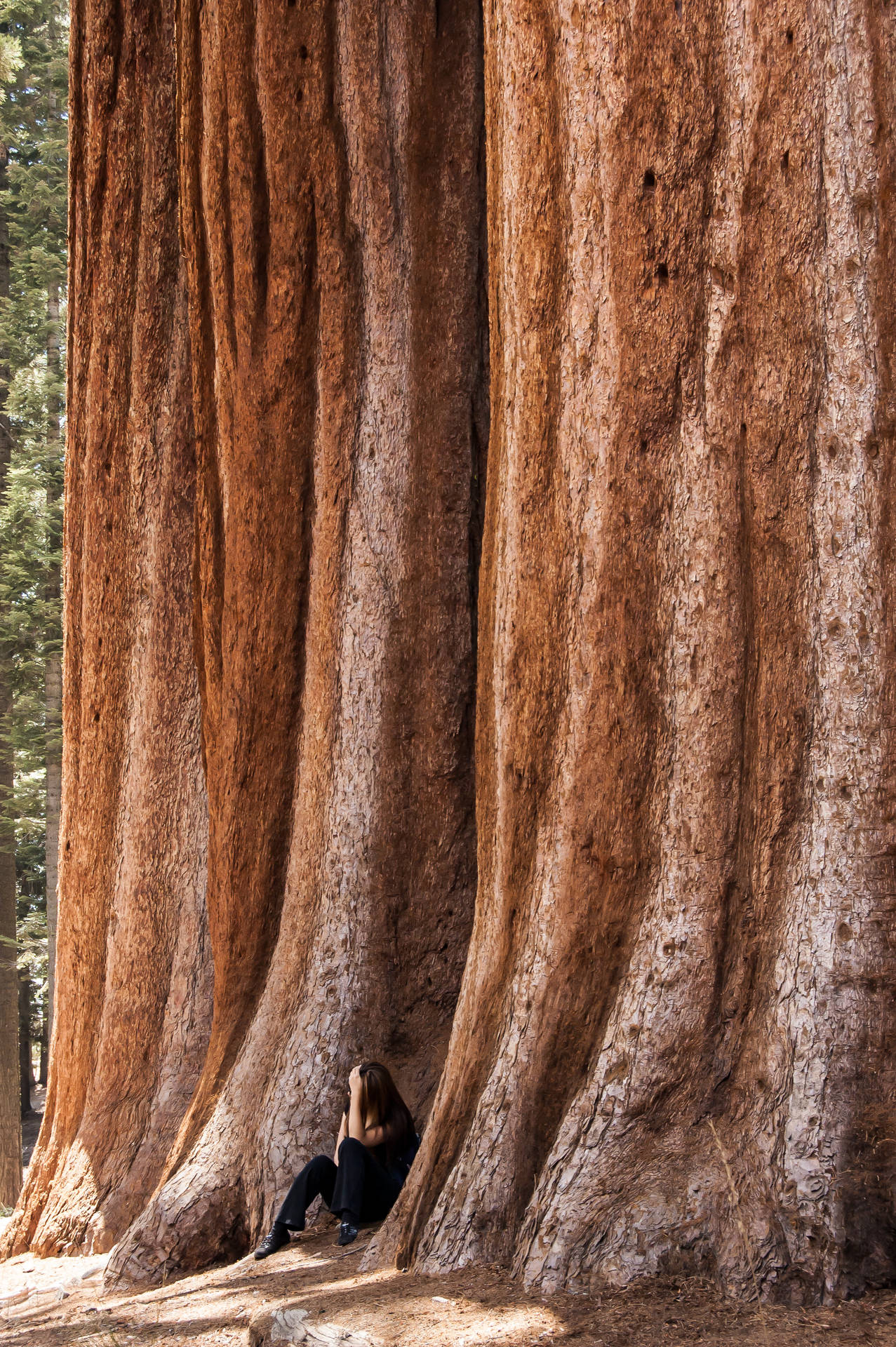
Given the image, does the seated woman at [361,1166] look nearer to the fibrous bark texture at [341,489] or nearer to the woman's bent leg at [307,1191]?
the woman's bent leg at [307,1191]

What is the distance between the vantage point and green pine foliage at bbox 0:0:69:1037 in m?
16.1

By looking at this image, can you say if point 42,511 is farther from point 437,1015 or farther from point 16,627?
point 437,1015

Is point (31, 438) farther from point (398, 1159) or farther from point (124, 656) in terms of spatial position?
point (398, 1159)

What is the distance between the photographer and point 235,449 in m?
5.43

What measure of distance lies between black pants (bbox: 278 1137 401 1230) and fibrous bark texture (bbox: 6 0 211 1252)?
153 cm

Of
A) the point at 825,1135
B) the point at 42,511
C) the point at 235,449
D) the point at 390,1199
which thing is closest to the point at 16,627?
the point at 42,511

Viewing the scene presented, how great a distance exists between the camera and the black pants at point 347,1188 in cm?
429

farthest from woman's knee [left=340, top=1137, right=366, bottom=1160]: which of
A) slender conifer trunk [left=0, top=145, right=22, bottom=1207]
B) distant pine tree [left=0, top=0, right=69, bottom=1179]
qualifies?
slender conifer trunk [left=0, top=145, right=22, bottom=1207]

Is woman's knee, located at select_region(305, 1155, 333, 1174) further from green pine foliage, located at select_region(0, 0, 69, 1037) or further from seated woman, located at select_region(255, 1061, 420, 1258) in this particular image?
green pine foliage, located at select_region(0, 0, 69, 1037)

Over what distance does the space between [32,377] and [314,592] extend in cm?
1371

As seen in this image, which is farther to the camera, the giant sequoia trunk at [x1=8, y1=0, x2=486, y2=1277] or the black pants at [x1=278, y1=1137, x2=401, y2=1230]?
the giant sequoia trunk at [x1=8, y1=0, x2=486, y2=1277]

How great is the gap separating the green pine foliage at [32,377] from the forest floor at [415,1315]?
12.4 m

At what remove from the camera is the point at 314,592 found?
534 cm

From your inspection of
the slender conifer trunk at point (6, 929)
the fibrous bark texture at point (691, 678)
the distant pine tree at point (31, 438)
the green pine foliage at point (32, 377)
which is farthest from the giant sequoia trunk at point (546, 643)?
the green pine foliage at point (32, 377)
